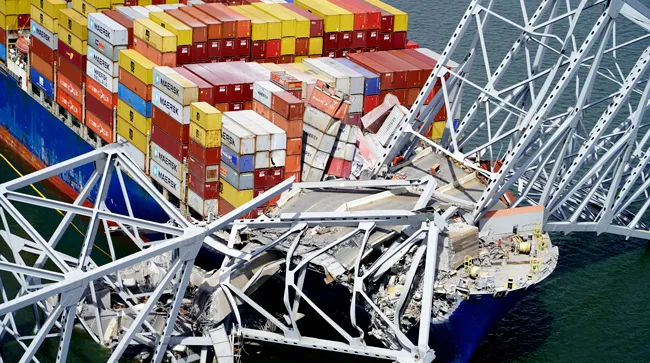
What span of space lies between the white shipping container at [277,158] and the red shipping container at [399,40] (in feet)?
50.3

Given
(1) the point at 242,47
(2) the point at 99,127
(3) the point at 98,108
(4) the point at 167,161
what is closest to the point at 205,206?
(4) the point at 167,161

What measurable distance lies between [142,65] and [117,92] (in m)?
4.43

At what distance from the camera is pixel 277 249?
174ft

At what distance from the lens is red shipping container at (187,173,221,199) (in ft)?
190

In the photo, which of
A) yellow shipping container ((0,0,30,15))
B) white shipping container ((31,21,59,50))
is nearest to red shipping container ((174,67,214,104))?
white shipping container ((31,21,59,50))

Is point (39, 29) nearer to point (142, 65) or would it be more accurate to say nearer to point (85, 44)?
point (85, 44)

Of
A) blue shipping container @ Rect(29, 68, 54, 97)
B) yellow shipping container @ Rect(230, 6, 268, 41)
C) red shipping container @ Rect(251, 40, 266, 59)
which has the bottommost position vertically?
blue shipping container @ Rect(29, 68, 54, 97)

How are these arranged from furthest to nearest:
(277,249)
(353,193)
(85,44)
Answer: (85,44) < (353,193) < (277,249)

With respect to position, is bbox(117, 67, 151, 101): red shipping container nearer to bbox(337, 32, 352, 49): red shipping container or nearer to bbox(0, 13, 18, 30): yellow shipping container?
bbox(337, 32, 352, 49): red shipping container

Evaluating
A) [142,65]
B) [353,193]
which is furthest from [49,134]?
[353,193]

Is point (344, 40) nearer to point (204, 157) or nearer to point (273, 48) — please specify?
point (273, 48)

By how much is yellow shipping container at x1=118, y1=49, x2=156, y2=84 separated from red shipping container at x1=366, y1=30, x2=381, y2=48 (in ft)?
43.4

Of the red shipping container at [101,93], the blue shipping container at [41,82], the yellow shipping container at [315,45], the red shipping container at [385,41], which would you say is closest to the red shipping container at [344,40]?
the yellow shipping container at [315,45]

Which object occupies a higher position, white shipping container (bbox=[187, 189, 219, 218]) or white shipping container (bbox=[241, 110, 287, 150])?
white shipping container (bbox=[241, 110, 287, 150])
